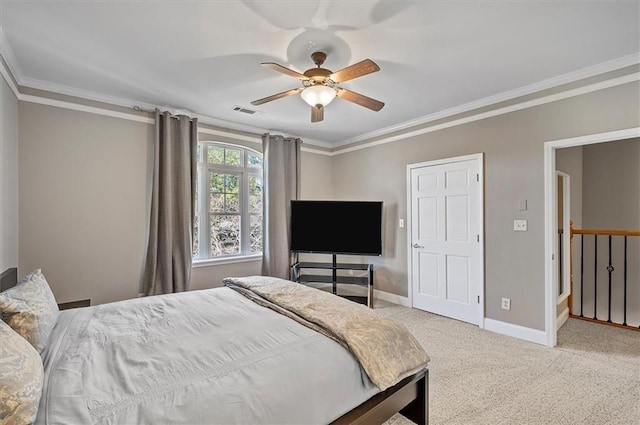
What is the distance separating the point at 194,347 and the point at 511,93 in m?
3.76

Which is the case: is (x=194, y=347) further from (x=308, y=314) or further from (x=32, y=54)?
(x=32, y=54)

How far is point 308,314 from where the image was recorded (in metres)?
1.85

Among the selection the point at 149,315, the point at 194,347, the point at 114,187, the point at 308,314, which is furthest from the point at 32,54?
the point at 308,314

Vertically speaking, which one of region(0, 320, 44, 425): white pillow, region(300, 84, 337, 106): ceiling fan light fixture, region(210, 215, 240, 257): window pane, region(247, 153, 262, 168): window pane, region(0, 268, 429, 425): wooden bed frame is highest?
region(300, 84, 337, 106): ceiling fan light fixture

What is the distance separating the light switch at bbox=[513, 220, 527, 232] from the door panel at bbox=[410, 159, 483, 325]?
37 centimetres

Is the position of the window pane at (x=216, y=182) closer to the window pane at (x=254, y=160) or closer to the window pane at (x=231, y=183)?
the window pane at (x=231, y=183)

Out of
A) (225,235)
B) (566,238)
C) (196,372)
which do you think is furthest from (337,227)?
(196,372)

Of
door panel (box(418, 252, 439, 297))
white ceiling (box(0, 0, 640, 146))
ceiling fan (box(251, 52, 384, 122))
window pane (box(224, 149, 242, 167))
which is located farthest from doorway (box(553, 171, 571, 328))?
window pane (box(224, 149, 242, 167))

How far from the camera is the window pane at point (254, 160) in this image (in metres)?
4.71

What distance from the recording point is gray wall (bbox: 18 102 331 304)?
9.88ft

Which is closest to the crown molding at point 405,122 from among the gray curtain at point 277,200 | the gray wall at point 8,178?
the gray wall at point 8,178

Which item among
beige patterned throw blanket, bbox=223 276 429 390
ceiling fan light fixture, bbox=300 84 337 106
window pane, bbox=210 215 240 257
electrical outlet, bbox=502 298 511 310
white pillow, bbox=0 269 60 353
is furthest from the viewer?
window pane, bbox=210 215 240 257

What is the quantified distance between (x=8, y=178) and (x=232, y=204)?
92.0 inches

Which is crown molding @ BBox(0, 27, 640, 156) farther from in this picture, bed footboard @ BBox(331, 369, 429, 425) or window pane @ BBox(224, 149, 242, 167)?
bed footboard @ BBox(331, 369, 429, 425)
